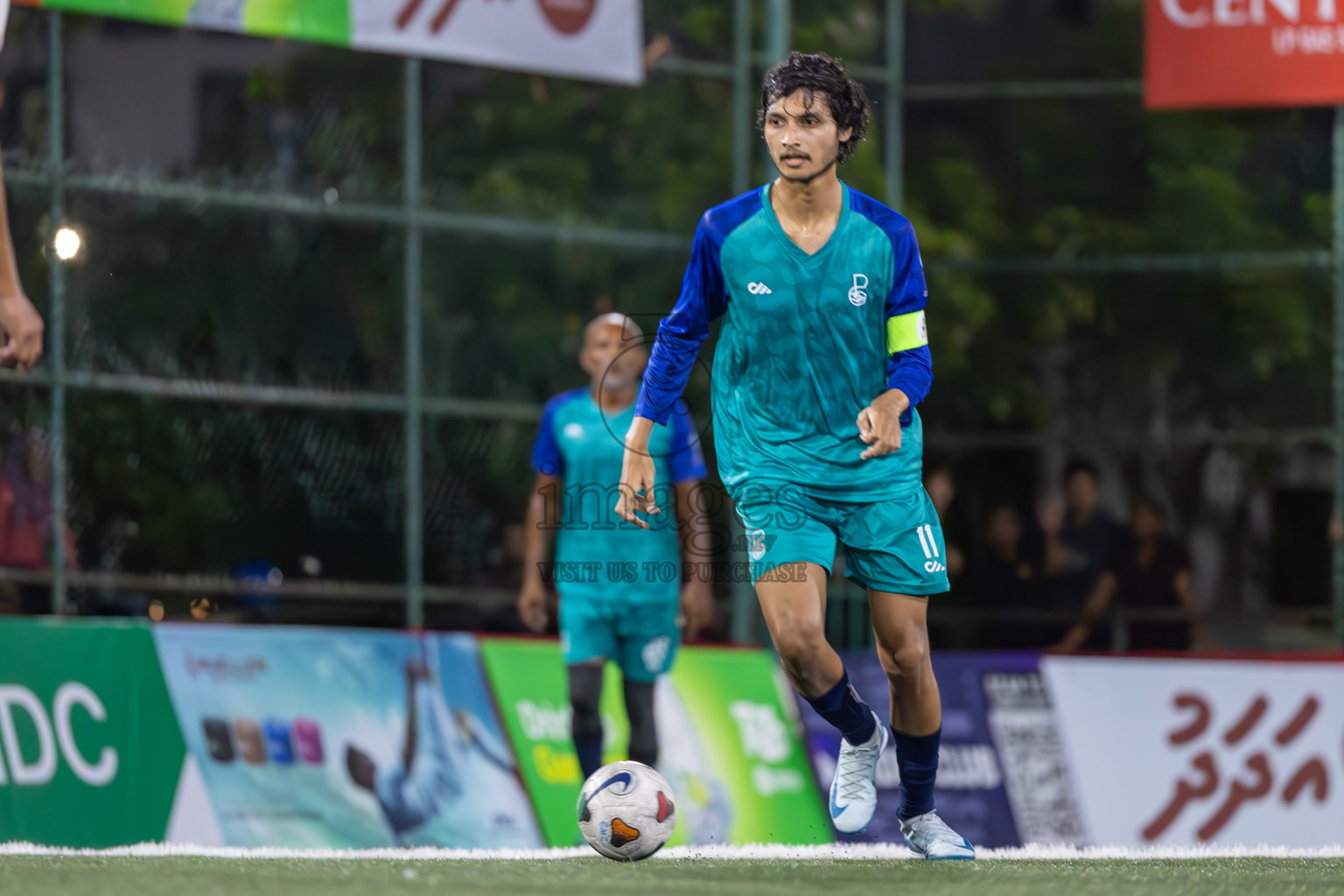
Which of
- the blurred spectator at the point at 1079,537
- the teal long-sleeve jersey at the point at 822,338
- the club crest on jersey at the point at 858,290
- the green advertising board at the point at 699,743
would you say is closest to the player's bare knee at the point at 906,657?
the teal long-sleeve jersey at the point at 822,338

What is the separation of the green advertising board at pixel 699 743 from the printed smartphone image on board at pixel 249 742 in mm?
1273

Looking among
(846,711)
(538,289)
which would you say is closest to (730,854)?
(846,711)

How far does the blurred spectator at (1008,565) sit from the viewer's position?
13945 mm

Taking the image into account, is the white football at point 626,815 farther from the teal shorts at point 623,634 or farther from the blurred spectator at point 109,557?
the blurred spectator at point 109,557

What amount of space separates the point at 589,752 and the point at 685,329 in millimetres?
3073

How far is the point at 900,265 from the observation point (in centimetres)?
619

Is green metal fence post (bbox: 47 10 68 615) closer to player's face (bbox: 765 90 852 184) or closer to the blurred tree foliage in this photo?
the blurred tree foliage

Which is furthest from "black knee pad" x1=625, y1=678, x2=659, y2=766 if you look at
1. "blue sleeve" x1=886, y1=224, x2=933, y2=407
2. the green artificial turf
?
"blue sleeve" x1=886, y1=224, x2=933, y2=407

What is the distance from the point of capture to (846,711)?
628cm

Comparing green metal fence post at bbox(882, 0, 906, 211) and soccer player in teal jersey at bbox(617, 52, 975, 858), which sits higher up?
green metal fence post at bbox(882, 0, 906, 211)

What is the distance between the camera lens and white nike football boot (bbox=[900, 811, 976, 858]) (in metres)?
6.33

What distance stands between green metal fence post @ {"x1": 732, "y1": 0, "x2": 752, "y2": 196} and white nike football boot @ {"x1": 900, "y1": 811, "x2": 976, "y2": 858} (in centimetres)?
779

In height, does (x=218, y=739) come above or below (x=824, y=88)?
below

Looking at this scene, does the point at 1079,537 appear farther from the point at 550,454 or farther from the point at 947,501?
the point at 550,454
